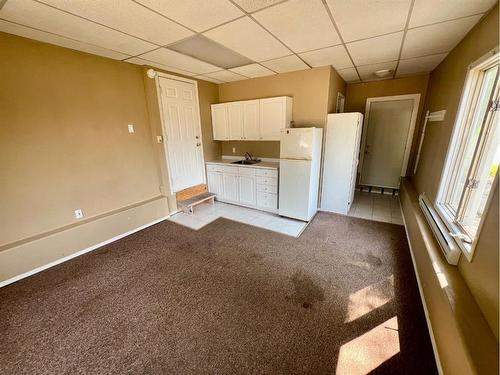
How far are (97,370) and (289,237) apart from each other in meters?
2.29

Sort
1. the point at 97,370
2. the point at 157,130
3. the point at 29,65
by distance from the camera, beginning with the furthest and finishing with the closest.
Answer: the point at 157,130 < the point at 29,65 < the point at 97,370

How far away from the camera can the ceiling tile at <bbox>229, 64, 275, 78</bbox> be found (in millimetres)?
3203

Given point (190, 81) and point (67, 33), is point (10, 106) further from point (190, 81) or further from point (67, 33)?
point (190, 81)

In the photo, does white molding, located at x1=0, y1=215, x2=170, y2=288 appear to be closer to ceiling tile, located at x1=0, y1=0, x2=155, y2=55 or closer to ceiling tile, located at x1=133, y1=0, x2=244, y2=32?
ceiling tile, located at x1=0, y1=0, x2=155, y2=55

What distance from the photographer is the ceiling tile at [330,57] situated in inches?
101

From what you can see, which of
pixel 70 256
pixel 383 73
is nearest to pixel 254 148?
pixel 383 73

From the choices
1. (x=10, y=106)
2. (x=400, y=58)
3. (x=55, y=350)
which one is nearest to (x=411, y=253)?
(x=400, y=58)

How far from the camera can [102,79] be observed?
2715 mm

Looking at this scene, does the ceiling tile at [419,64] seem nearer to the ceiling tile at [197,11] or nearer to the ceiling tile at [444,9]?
the ceiling tile at [444,9]

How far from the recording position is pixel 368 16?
1.77 m

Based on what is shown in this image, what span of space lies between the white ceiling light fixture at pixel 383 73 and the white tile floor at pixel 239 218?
289cm

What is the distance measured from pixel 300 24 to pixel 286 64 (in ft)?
4.01

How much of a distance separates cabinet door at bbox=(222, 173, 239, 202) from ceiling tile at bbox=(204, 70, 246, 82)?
1.80 m

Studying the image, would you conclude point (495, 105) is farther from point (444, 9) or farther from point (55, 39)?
point (55, 39)
